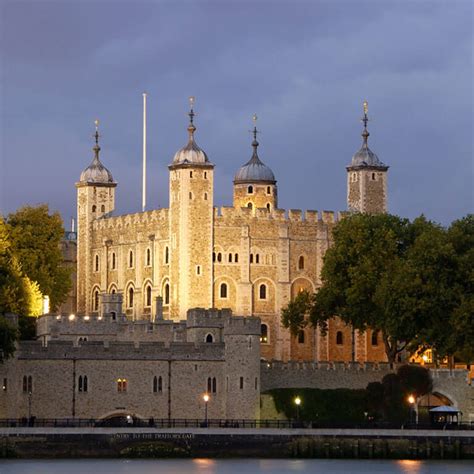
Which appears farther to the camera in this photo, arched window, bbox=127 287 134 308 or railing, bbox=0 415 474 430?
arched window, bbox=127 287 134 308

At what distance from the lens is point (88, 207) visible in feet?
463

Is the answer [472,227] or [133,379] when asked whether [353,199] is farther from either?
[133,379]

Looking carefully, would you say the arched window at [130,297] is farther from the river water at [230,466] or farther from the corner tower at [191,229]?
the river water at [230,466]

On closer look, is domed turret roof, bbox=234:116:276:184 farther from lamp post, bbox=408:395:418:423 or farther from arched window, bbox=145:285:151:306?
lamp post, bbox=408:395:418:423

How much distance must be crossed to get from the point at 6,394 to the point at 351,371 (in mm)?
18041

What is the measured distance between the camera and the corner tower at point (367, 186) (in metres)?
138

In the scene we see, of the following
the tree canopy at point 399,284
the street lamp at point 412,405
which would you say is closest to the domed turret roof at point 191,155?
the tree canopy at point 399,284

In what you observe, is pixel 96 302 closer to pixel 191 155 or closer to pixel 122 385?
pixel 191 155

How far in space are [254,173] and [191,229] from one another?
1158cm

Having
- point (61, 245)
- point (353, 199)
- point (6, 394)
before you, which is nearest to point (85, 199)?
point (61, 245)

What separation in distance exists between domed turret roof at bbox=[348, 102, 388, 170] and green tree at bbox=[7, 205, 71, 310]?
21788mm

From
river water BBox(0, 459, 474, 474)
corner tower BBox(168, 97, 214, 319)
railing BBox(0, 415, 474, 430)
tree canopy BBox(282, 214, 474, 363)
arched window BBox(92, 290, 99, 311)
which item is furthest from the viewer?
arched window BBox(92, 290, 99, 311)

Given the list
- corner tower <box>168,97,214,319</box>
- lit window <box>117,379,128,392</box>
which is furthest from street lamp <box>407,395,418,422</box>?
corner tower <box>168,97,214,319</box>

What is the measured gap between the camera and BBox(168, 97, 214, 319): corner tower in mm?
129875
